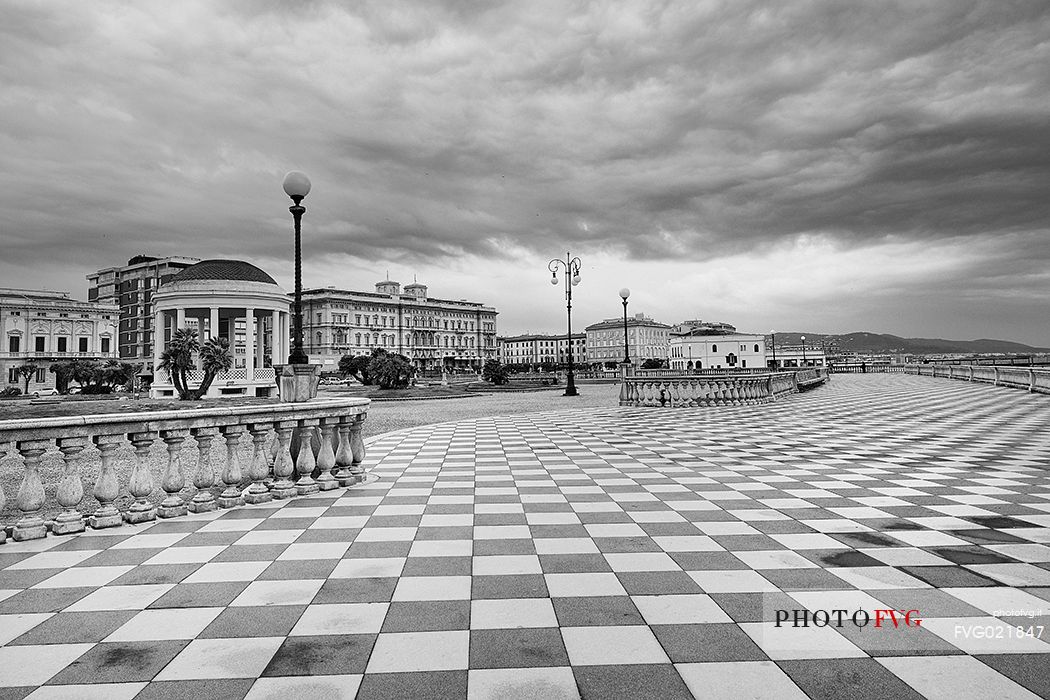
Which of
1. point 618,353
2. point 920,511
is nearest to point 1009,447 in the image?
point 920,511

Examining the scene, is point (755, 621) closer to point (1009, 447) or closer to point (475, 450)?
point (475, 450)

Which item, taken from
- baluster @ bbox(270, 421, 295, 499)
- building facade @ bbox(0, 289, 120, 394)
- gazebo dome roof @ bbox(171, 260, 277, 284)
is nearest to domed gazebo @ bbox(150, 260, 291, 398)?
gazebo dome roof @ bbox(171, 260, 277, 284)

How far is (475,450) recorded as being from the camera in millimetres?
10938

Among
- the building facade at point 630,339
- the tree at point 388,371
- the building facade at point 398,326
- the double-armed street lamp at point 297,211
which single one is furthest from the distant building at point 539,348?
Answer: the double-armed street lamp at point 297,211

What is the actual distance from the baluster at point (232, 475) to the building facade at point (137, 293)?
334ft

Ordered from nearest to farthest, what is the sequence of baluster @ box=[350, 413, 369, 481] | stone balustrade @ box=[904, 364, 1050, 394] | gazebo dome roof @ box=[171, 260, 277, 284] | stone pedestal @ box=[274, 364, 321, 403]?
baluster @ box=[350, 413, 369, 481] < stone pedestal @ box=[274, 364, 321, 403] < stone balustrade @ box=[904, 364, 1050, 394] < gazebo dome roof @ box=[171, 260, 277, 284]

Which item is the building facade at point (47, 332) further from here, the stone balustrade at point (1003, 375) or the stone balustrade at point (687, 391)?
the stone balustrade at point (1003, 375)

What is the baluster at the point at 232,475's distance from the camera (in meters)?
6.12

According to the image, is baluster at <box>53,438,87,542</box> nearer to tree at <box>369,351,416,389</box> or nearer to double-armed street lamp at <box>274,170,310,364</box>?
double-armed street lamp at <box>274,170,310,364</box>

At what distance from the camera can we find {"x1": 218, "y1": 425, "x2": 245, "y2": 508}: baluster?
6.12 meters

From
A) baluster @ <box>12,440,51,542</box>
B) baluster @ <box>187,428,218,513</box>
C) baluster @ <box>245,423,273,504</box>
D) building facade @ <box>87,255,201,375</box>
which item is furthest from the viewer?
building facade @ <box>87,255,201,375</box>

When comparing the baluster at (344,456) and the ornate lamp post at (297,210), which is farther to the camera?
the ornate lamp post at (297,210)

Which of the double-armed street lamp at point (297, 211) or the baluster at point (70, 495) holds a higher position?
the double-armed street lamp at point (297, 211)

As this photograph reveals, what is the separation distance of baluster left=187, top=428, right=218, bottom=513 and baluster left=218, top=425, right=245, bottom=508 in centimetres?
14
